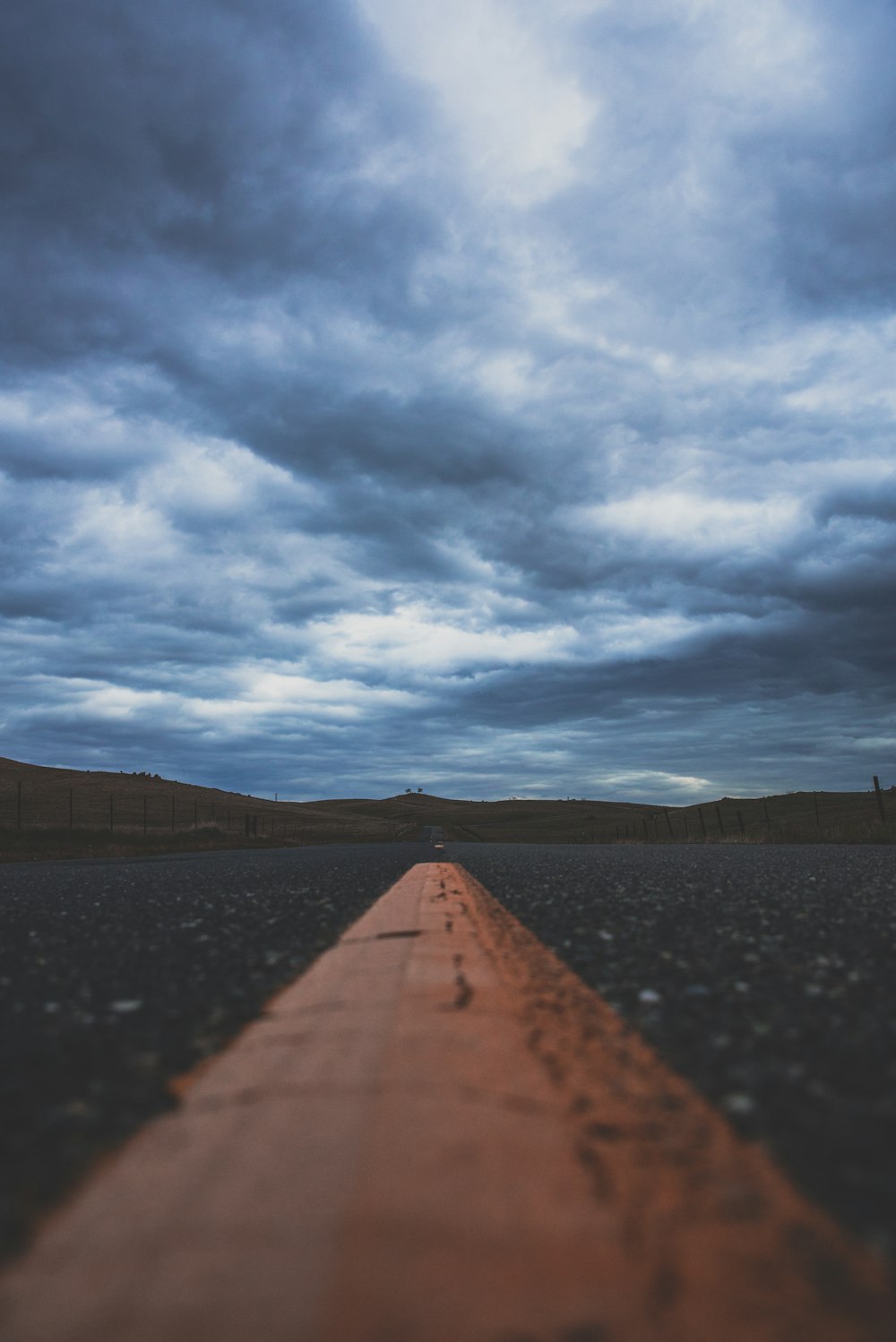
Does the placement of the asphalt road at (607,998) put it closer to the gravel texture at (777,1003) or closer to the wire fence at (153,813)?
the gravel texture at (777,1003)

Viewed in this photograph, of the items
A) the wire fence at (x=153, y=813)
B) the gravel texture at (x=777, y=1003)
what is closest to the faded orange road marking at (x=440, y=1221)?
the gravel texture at (x=777, y=1003)

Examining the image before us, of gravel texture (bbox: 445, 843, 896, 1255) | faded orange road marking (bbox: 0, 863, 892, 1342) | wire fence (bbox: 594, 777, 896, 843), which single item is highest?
faded orange road marking (bbox: 0, 863, 892, 1342)

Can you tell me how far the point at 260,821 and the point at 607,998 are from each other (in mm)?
65681

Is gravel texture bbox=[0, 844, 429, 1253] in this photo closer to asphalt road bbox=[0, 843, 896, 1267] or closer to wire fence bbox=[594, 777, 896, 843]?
asphalt road bbox=[0, 843, 896, 1267]

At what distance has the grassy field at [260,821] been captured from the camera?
24047 millimetres

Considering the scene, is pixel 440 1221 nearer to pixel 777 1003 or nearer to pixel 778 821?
pixel 777 1003

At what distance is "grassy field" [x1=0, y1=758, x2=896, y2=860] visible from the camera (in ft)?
78.9

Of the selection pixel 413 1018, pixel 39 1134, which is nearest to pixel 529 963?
pixel 413 1018

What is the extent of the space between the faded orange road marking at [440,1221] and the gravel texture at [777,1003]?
12 centimetres

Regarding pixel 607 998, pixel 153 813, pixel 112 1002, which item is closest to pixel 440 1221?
A: pixel 607 998

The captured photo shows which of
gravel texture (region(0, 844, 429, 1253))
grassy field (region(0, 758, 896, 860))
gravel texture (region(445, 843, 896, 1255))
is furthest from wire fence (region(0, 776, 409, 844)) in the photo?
gravel texture (region(445, 843, 896, 1255))

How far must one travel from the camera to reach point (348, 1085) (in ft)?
4.95

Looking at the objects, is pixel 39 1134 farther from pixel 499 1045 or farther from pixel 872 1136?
pixel 872 1136

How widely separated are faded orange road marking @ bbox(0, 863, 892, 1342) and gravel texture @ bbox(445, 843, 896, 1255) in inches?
4.6
